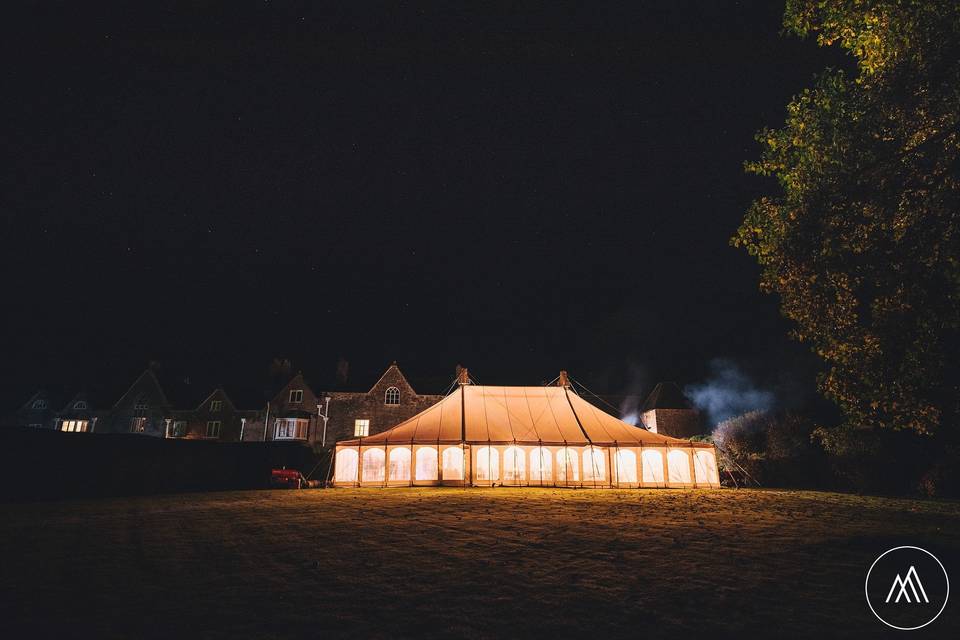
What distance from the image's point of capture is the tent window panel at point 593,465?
15.9 metres

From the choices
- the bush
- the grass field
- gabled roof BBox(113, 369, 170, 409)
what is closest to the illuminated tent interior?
the bush

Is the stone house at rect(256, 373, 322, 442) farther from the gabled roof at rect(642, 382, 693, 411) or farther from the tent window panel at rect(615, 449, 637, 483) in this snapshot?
the gabled roof at rect(642, 382, 693, 411)

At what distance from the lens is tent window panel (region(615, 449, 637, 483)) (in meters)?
16.1

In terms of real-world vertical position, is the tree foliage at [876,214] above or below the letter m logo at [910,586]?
above

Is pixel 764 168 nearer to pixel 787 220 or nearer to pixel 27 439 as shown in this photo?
pixel 787 220

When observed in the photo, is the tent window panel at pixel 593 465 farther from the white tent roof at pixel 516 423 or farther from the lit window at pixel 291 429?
the lit window at pixel 291 429

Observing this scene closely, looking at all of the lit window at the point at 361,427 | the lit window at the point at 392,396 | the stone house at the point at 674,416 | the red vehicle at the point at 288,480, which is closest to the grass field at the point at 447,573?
the red vehicle at the point at 288,480

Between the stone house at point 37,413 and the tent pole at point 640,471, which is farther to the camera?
the stone house at point 37,413

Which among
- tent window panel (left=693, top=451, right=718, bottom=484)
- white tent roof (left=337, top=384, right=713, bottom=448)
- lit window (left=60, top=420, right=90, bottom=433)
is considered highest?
lit window (left=60, top=420, right=90, bottom=433)

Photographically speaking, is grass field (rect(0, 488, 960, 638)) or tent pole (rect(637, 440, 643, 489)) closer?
grass field (rect(0, 488, 960, 638))

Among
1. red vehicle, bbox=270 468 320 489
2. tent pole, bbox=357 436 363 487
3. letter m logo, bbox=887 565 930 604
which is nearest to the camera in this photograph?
letter m logo, bbox=887 565 930 604

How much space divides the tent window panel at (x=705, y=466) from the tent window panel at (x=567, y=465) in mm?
4048

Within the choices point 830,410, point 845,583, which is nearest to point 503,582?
point 845,583

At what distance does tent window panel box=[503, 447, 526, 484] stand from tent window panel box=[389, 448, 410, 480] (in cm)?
316
